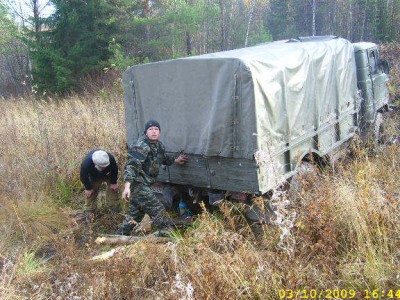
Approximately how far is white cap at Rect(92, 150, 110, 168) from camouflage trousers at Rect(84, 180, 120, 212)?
0.56 m

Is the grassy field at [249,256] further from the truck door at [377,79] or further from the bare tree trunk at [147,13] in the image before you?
the bare tree trunk at [147,13]

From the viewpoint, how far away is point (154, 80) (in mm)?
5625

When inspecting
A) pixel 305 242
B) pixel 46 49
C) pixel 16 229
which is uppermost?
pixel 46 49

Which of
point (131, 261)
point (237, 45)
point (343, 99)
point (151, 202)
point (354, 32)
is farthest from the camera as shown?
point (354, 32)

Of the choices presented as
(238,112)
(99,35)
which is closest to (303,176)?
(238,112)

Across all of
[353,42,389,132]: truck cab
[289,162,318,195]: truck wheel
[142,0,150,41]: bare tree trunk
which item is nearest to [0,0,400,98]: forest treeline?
[142,0,150,41]: bare tree trunk

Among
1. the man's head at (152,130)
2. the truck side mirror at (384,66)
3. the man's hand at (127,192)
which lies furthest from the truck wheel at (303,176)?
the truck side mirror at (384,66)

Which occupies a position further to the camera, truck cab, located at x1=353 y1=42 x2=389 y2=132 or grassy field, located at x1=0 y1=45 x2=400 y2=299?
truck cab, located at x1=353 y1=42 x2=389 y2=132

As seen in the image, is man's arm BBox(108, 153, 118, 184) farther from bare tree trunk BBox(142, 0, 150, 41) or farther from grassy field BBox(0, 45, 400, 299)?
bare tree trunk BBox(142, 0, 150, 41)

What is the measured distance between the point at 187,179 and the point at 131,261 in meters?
1.90

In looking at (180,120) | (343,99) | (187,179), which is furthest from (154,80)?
(343,99)

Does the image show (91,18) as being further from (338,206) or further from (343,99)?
(338,206)

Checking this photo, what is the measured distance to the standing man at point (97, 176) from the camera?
6082 millimetres

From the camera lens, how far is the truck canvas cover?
477 cm
